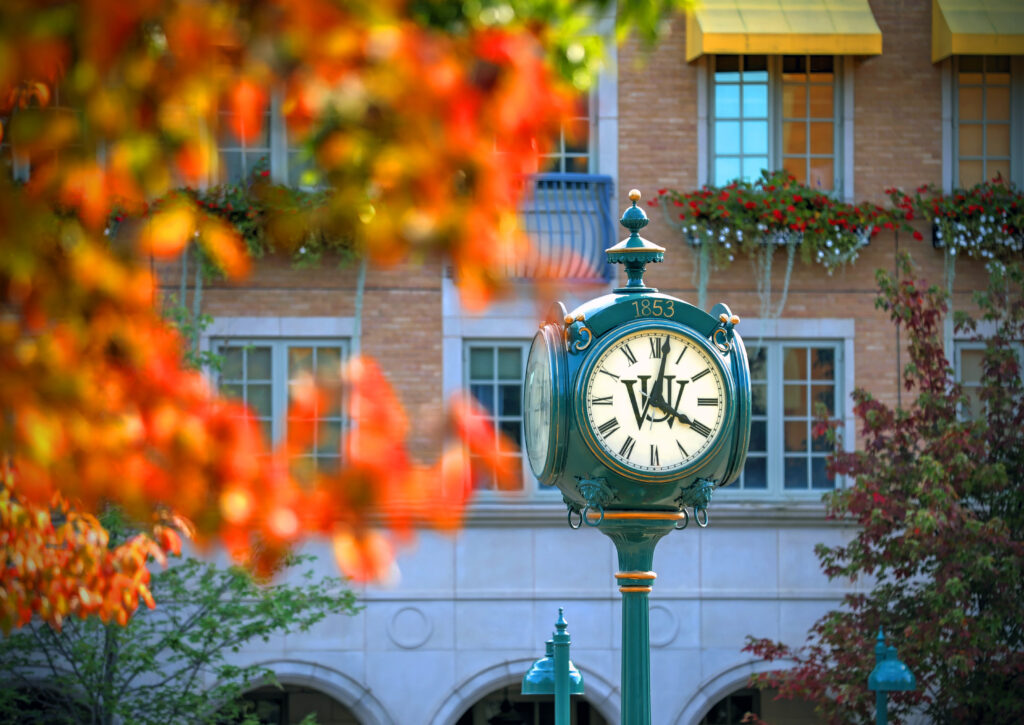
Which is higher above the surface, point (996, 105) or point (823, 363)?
point (996, 105)

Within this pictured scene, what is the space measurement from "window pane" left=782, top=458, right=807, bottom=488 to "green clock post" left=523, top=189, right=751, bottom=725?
1025 cm

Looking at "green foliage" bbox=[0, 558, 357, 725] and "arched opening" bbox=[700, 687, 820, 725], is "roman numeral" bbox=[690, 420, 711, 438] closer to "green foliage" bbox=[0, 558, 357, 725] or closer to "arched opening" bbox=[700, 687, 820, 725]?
"green foliage" bbox=[0, 558, 357, 725]

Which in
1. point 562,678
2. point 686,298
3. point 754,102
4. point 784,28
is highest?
point 784,28

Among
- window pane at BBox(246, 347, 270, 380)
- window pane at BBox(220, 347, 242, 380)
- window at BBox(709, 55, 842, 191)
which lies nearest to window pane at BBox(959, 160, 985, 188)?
window at BBox(709, 55, 842, 191)

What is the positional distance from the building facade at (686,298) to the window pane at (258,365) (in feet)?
0.07

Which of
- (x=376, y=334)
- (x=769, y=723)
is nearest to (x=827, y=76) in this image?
(x=376, y=334)

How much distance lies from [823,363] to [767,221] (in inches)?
65.1

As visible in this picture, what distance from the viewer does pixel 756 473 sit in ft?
55.4

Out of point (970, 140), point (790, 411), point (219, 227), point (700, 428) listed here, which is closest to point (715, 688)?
point (790, 411)

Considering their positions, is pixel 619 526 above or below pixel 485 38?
below

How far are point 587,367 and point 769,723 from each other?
38.1 feet

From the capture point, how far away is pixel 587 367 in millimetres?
6625

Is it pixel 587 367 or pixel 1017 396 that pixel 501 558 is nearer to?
pixel 1017 396

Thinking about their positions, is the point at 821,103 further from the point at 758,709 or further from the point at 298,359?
the point at 758,709
